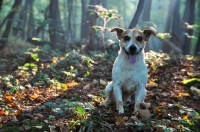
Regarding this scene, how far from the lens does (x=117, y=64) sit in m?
4.93

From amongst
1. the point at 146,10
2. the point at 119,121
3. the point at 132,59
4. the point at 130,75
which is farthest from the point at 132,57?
the point at 146,10

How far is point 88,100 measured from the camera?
569 centimetres

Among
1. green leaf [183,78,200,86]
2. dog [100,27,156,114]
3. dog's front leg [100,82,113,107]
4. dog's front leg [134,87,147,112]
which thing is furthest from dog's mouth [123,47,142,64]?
green leaf [183,78,200,86]

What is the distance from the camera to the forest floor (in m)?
3.97

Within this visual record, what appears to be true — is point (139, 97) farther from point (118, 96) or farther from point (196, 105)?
point (196, 105)

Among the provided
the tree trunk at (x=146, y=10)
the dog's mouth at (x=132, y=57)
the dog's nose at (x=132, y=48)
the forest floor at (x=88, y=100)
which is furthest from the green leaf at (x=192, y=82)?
the tree trunk at (x=146, y=10)

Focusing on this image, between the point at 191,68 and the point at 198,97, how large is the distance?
100 inches

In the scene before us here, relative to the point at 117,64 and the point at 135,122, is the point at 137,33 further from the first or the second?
the point at 135,122

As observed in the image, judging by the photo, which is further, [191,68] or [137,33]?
[191,68]

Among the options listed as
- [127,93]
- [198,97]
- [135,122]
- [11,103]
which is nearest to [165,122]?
[135,122]

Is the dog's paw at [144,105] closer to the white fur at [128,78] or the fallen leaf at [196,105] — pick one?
the white fur at [128,78]

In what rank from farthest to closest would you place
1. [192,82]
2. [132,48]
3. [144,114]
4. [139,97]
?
[192,82] < [139,97] < [132,48] < [144,114]

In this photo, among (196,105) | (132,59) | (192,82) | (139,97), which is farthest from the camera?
(192,82)

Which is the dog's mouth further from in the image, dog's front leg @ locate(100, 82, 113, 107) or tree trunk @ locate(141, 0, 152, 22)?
tree trunk @ locate(141, 0, 152, 22)
